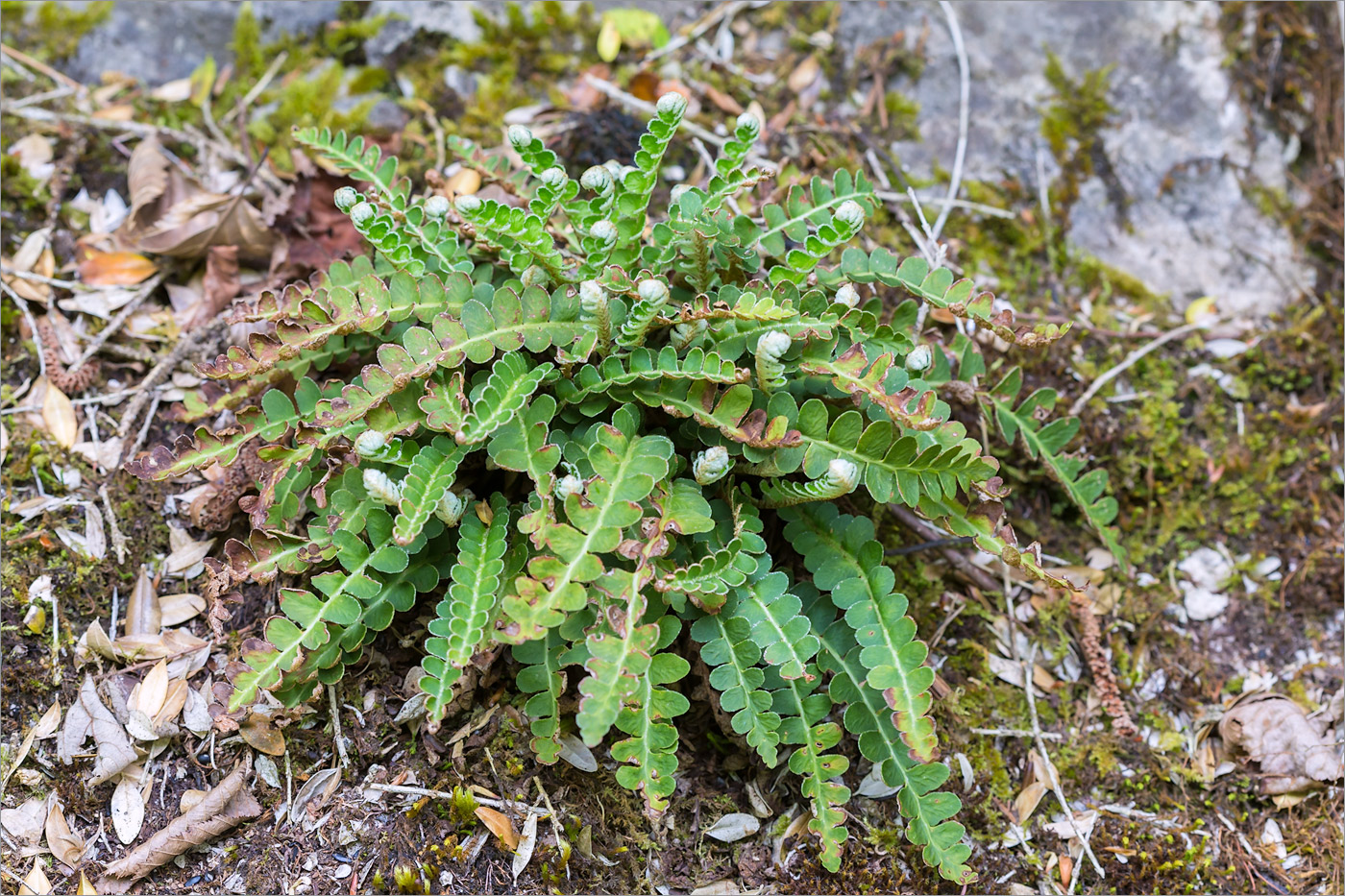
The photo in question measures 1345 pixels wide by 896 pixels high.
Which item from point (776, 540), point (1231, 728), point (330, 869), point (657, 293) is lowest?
point (330, 869)

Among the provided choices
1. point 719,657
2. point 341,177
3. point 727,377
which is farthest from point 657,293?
point 341,177

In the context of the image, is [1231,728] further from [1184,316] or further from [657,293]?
[657,293]

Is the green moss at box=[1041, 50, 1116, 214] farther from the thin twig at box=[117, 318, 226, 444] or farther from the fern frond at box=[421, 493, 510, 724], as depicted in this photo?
the thin twig at box=[117, 318, 226, 444]

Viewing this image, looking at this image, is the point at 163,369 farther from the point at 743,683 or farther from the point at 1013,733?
the point at 1013,733

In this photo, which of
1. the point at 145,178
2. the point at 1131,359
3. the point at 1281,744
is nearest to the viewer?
the point at 1281,744

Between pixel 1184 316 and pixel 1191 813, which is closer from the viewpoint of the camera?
pixel 1191 813

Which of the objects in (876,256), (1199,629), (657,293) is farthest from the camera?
(1199,629)

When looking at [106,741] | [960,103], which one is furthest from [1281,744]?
[106,741]
